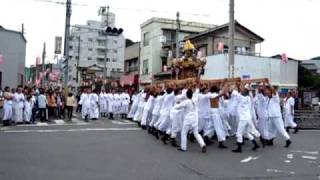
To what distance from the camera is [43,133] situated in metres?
18.4

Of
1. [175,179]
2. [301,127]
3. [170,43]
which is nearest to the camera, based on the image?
[175,179]

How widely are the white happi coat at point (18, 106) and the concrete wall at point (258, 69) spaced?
1952 centimetres

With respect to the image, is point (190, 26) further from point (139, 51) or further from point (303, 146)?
point (303, 146)

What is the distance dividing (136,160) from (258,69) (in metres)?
30.4

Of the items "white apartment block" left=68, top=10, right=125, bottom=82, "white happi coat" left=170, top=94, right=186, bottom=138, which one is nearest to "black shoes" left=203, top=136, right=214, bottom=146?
"white happi coat" left=170, top=94, right=186, bottom=138

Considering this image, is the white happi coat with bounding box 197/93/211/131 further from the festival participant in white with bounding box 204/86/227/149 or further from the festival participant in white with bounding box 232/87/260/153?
the festival participant in white with bounding box 232/87/260/153

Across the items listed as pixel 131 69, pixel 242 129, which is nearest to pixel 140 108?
pixel 242 129

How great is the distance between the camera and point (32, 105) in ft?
80.6

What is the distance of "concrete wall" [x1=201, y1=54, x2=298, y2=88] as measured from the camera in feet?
131

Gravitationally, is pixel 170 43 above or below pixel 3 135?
above

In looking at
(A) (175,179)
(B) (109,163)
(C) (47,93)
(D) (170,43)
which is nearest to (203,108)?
(B) (109,163)

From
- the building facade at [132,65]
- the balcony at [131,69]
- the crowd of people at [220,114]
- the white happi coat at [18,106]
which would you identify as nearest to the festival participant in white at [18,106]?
the white happi coat at [18,106]

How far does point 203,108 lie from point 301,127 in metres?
10.4

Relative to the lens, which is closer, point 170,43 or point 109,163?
point 109,163
